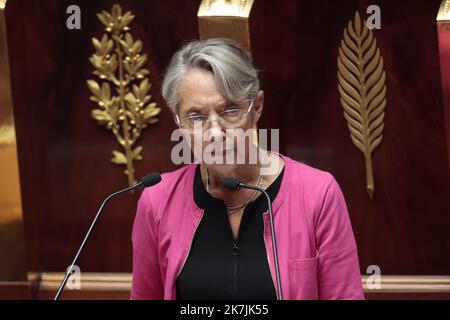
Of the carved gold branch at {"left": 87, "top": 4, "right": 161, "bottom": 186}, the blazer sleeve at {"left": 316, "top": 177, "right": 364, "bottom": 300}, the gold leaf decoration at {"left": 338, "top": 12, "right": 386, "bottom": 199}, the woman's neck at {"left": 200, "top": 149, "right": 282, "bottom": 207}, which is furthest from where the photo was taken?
the carved gold branch at {"left": 87, "top": 4, "right": 161, "bottom": 186}

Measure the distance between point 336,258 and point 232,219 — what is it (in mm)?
262

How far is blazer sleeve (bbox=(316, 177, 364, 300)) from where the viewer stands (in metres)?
1.74

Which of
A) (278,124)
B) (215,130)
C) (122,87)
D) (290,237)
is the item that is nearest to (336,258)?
(290,237)

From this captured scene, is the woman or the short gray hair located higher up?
the short gray hair

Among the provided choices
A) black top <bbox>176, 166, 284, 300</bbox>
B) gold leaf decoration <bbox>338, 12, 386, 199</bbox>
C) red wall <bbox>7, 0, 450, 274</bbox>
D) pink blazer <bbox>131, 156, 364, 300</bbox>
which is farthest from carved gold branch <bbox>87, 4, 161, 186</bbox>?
black top <bbox>176, 166, 284, 300</bbox>

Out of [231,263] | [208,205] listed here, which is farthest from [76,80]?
A: [231,263]

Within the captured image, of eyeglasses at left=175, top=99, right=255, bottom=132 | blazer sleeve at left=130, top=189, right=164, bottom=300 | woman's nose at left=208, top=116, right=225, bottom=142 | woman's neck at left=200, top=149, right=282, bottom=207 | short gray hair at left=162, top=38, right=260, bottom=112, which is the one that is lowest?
blazer sleeve at left=130, top=189, right=164, bottom=300

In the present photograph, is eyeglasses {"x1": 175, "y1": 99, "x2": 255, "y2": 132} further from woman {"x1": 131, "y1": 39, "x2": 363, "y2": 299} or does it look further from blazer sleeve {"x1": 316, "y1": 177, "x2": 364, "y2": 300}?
blazer sleeve {"x1": 316, "y1": 177, "x2": 364, "y2": 300}

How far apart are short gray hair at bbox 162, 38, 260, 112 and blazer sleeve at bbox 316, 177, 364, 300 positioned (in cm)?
31

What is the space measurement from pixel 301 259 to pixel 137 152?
1.08 meters

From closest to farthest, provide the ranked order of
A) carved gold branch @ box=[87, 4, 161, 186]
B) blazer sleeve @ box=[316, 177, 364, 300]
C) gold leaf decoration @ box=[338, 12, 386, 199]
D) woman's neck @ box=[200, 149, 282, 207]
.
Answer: blazer sleeve @ box=[316, 177, 364, 300] → woman's neck @ box=[200, 149, 282, 207] → gold leaf decoration @ box=[338, 12, 386, 199] → carved gold branch @ box=[87, 4, 161, 186]

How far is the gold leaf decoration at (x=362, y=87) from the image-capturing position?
8.13ft

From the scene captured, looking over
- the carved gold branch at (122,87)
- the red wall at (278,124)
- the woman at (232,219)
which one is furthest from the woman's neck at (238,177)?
the carved gold branch at (122,87)

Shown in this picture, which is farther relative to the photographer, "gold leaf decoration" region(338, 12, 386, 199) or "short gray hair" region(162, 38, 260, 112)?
"gold leaf decoration" region(338, 12, 386, 199)
